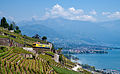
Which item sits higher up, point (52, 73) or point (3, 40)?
point (3, 40)

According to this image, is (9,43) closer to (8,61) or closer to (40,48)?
(40,48)

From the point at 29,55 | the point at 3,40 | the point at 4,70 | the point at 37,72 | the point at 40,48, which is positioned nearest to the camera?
the point at 4,70

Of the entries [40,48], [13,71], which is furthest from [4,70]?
[40,48]

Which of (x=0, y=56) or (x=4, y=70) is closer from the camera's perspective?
(x=4, y=70)

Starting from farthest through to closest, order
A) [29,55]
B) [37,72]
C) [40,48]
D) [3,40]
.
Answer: [40,48] → [3,40] → [29,55] → [37,72]

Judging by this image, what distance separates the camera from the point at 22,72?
3102 centimetres

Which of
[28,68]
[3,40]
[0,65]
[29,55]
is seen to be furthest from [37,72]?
[3,40]

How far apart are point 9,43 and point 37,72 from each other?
90.2ft

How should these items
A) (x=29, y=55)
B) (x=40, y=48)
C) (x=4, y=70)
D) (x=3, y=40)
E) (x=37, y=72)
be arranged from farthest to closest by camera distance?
(x=40, y=48) < (x=3, y=40) < (x=29, y=55) < (x=37, y=72) < (x=4, y=70)

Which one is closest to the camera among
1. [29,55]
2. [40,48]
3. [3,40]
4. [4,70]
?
[4,70]

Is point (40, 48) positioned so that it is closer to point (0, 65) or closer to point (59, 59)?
point (59, 59)

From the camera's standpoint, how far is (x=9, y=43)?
57.3 metres

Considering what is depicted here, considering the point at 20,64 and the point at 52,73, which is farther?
the point at 52,73

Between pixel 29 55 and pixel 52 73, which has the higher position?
pixel 29 55
